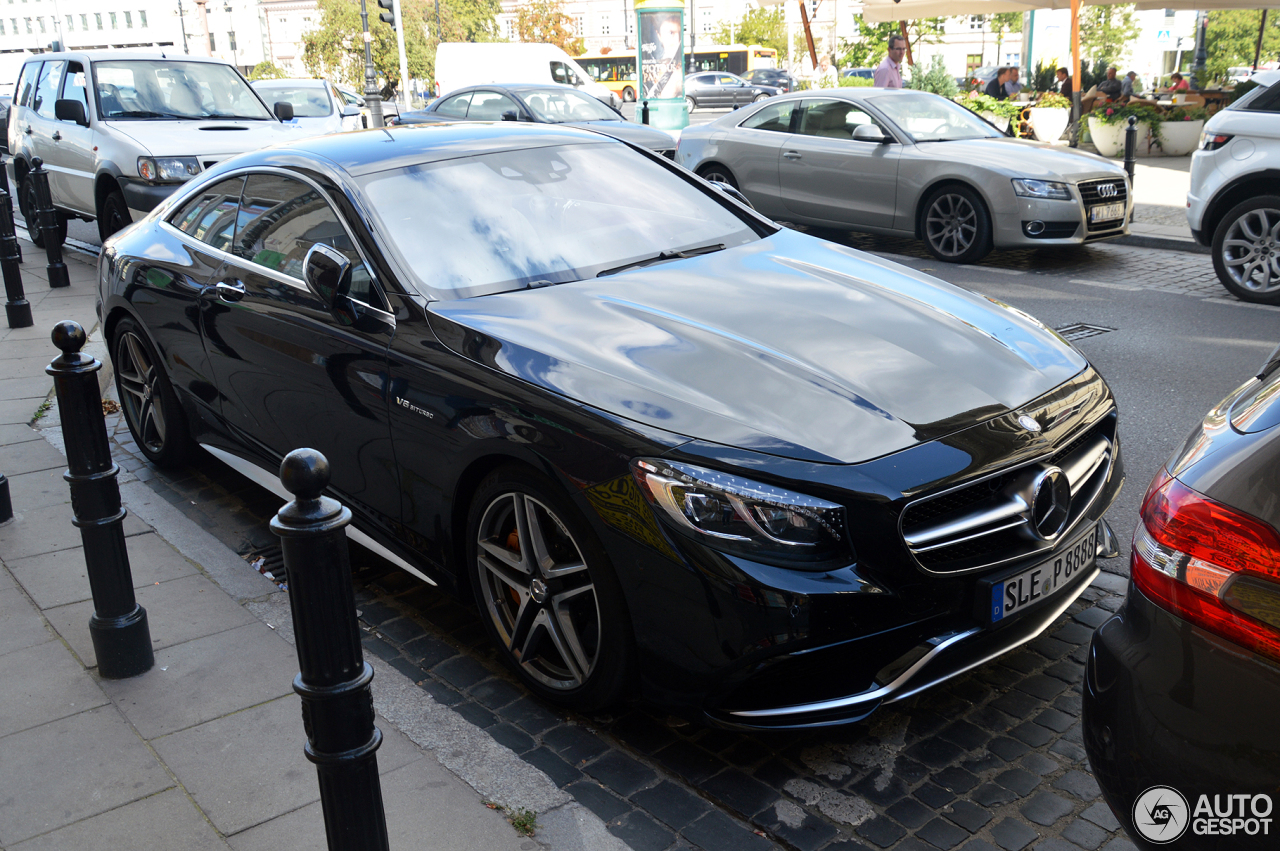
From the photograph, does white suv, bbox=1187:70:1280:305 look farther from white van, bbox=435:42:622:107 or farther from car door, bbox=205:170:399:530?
white van, bbox=435:42:622:107

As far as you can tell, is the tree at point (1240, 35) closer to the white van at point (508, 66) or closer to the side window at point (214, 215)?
the white van at point (508, 66)

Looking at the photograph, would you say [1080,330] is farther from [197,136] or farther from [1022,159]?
[197,136]

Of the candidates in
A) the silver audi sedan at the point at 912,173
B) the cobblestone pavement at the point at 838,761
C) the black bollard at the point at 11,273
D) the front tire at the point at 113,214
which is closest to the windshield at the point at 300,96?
the front tire at the point at 113,214

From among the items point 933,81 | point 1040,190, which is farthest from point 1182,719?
point 933,81

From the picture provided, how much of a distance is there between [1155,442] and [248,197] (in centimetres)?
433

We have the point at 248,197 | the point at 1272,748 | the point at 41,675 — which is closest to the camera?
the point at 1272,748

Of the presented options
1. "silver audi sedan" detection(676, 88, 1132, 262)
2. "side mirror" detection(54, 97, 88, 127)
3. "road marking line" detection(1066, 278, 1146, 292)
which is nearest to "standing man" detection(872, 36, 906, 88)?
"silver audi sedan" detection(676, 88, 1132, 262)

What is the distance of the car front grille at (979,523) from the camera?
2.73 meters

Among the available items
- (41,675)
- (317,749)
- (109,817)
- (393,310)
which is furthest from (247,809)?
(393,310)

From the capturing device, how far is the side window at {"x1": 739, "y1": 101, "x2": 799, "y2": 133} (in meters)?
11.6

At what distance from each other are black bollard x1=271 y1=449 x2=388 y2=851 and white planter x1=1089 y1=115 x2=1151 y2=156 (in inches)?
751

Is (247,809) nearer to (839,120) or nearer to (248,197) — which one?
(248,197)

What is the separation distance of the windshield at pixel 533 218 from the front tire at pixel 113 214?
7.20m

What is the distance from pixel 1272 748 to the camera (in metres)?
1.81
